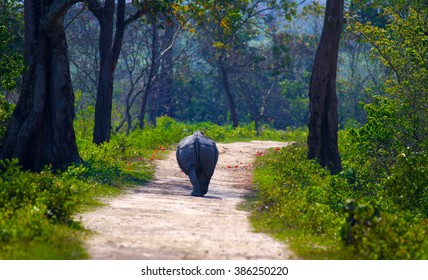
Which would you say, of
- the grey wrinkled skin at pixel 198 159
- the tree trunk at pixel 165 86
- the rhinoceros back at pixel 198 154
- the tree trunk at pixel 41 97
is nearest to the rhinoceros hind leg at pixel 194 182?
the grey wrinkled skin at pixel 198 159

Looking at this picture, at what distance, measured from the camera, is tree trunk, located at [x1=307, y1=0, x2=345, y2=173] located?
22781 mm

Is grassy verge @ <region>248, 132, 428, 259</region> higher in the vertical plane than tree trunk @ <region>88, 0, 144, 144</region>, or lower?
lower

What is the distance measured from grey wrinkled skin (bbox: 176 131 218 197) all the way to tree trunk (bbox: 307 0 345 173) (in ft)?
19.1

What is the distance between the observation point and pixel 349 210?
1008cm

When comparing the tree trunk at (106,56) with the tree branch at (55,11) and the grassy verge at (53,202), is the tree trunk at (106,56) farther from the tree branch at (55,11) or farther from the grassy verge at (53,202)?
the tree branch at (55,11)

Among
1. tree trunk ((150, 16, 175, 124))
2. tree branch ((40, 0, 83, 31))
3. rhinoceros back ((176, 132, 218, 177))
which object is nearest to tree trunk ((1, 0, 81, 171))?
tree branch ((40, 0, 83, 31))

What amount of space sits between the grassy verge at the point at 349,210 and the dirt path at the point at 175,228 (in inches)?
18.6

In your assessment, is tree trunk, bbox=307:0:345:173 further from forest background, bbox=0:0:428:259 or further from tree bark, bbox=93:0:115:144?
tree bark, bbox=93:0:115:144

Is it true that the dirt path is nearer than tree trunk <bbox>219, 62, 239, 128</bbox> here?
Yes

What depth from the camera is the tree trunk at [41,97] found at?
18.8 metres

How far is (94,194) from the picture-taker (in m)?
16.0

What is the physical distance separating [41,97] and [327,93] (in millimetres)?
8218

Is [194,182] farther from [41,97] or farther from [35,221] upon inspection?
[35,221]

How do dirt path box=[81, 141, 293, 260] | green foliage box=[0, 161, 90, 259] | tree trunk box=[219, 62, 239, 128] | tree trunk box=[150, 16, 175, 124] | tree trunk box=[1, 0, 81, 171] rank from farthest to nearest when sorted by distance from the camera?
tree trunk box=[150, 16, 175, 124], tree trunk box=[219, 62, 239, 128], tree trunk box=[1, 0, 81, 171], dirt path box=[81, 141, 293, 260], green foliage box=[0, 161, 90, 259]
